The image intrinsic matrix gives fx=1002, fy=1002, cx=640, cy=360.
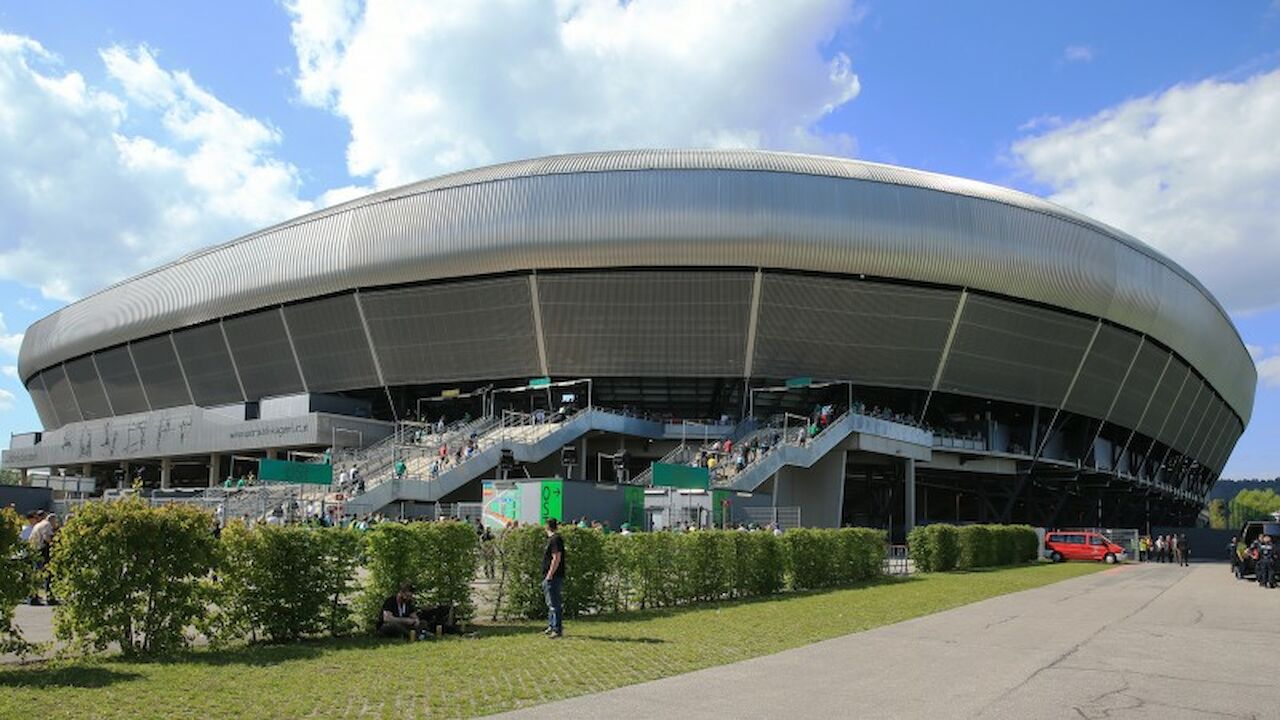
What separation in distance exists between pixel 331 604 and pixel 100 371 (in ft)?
242

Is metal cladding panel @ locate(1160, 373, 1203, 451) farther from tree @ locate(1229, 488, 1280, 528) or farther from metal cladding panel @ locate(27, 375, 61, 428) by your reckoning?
tree @ locate(1229, 488, 1280, 528)

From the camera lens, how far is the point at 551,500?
103 feet

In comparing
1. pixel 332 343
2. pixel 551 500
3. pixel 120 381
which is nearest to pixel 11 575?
pixel 551 500

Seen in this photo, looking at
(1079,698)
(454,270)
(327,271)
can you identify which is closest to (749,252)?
(454,270)

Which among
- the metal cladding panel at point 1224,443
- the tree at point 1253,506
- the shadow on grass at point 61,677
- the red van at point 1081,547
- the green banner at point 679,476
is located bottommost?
the tree at point 1253,506

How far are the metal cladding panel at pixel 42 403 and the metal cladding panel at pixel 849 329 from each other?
67.9 m

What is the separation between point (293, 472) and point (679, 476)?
1495 cm

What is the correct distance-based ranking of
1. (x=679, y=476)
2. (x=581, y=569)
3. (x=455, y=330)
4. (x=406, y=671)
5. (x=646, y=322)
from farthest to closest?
(x=455, y=330), (x=646, y=322), (x=679, y=476), (x=581, y=569), (x=406, y=671)

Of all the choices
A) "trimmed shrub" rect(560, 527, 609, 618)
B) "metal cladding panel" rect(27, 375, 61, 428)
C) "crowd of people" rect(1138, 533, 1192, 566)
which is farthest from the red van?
"metal cladding panel" rect(27, 375, 61, 428)

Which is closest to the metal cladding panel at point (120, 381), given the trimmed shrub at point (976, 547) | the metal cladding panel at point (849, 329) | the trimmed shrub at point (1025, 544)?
the metal cladding panel at point (849, 329)

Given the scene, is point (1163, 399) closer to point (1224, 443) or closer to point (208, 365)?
point (1224, 443)

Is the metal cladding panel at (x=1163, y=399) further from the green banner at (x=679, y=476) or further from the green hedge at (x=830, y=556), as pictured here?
the green hedge at (x=830, y=556)

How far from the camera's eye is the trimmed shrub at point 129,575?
11.8m

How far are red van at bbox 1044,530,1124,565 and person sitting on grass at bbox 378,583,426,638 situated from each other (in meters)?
42.5
